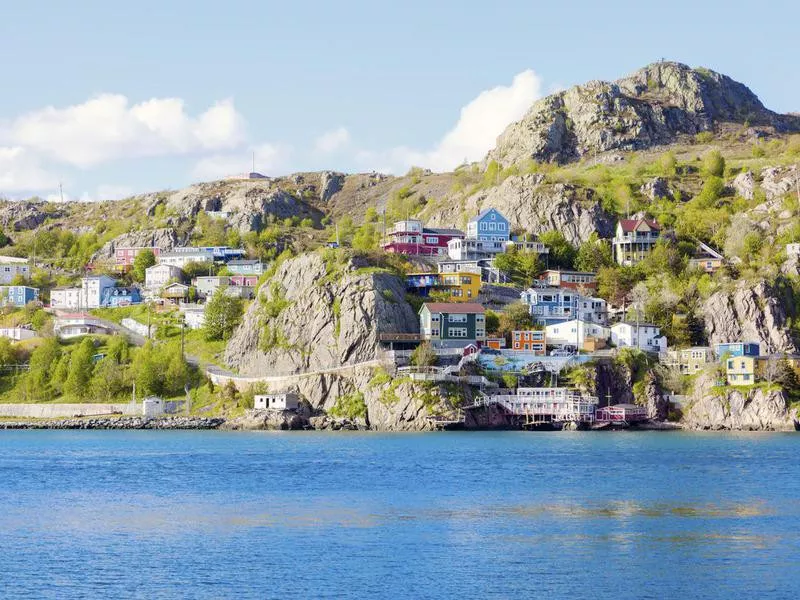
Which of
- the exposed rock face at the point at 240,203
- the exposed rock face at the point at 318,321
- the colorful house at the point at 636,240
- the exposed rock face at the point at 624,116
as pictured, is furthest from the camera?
the exposed rock face at the point at 240,203

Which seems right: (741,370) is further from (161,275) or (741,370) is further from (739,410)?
(161,275)

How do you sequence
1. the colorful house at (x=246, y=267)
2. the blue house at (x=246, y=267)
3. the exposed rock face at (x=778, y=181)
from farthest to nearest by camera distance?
the blue house at (x=246, y=267) → the colorful house at (x=246, y=267) → the exposed rock face at (x=778, y=181)

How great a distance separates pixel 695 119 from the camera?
170 m

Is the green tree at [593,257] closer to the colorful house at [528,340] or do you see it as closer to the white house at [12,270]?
the colorful house at [528,340]

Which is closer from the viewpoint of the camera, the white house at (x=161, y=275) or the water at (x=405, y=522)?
the water at (x=405, y=522)

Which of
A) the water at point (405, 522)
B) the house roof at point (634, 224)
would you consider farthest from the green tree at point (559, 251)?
the water at point (405, 522)

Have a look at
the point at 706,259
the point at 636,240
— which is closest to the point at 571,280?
the point at 636,240

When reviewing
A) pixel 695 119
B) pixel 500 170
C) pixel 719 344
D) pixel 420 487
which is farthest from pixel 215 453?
pixel 695 119

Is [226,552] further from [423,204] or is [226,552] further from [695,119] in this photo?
[695,119]

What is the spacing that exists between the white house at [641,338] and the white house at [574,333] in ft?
4.23

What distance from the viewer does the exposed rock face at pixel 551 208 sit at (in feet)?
438

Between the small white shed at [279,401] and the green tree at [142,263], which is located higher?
the green tree at [142,263]

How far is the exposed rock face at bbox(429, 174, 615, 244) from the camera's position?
13338 cm

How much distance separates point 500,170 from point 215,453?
87844mm
